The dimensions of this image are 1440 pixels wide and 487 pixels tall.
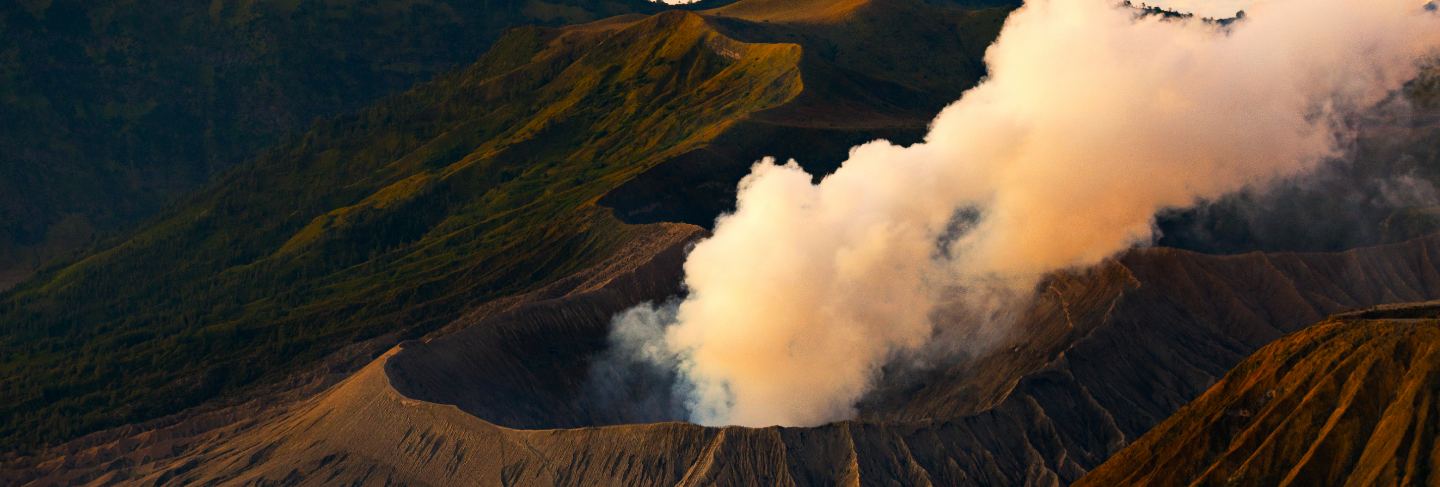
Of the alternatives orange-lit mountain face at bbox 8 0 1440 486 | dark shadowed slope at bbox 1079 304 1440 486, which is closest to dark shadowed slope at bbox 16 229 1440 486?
orange-lit mountain face at bbox 8 0 1440 486

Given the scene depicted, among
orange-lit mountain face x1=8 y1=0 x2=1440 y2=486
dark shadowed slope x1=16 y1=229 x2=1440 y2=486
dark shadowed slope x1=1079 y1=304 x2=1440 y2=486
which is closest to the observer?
dark shadowed slope x1=1079 y1=304 x2=1440 y2=486

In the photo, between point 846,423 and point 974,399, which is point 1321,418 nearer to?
point 846,423

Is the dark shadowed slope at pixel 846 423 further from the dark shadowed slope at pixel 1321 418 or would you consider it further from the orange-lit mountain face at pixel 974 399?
the dark shadowed slope at pixel 1321 418

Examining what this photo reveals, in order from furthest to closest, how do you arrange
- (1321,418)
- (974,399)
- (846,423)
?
(974,399) < (846,423) < (1321,418)

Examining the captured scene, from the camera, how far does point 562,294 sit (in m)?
178

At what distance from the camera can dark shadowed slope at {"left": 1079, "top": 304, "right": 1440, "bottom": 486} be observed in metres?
96.9

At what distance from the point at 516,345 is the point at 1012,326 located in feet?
142

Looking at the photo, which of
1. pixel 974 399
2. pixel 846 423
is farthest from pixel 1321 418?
pixel 974 399

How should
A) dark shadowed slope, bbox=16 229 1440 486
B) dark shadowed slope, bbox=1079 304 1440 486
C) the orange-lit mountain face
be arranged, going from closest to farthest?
dark shadowed slope, bbox=1079 304 1440 486
the orange-lit mountain face
dark shadowed slope, bbox=16 229 1440 486

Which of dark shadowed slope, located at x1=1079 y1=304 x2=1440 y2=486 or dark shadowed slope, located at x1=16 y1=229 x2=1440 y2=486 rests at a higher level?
dark shadowed slope, located at x1=1079 y1=304 x2=1440 y2=486

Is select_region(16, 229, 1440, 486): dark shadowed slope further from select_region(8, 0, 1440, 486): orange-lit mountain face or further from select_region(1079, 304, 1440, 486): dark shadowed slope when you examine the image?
select_region(1079, 304, 1440, 486): dark shadowed slope

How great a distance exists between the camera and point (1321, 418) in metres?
101

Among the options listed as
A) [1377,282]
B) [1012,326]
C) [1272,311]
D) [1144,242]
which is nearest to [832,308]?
[1012,326]

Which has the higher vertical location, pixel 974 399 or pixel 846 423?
pixel 846 423
